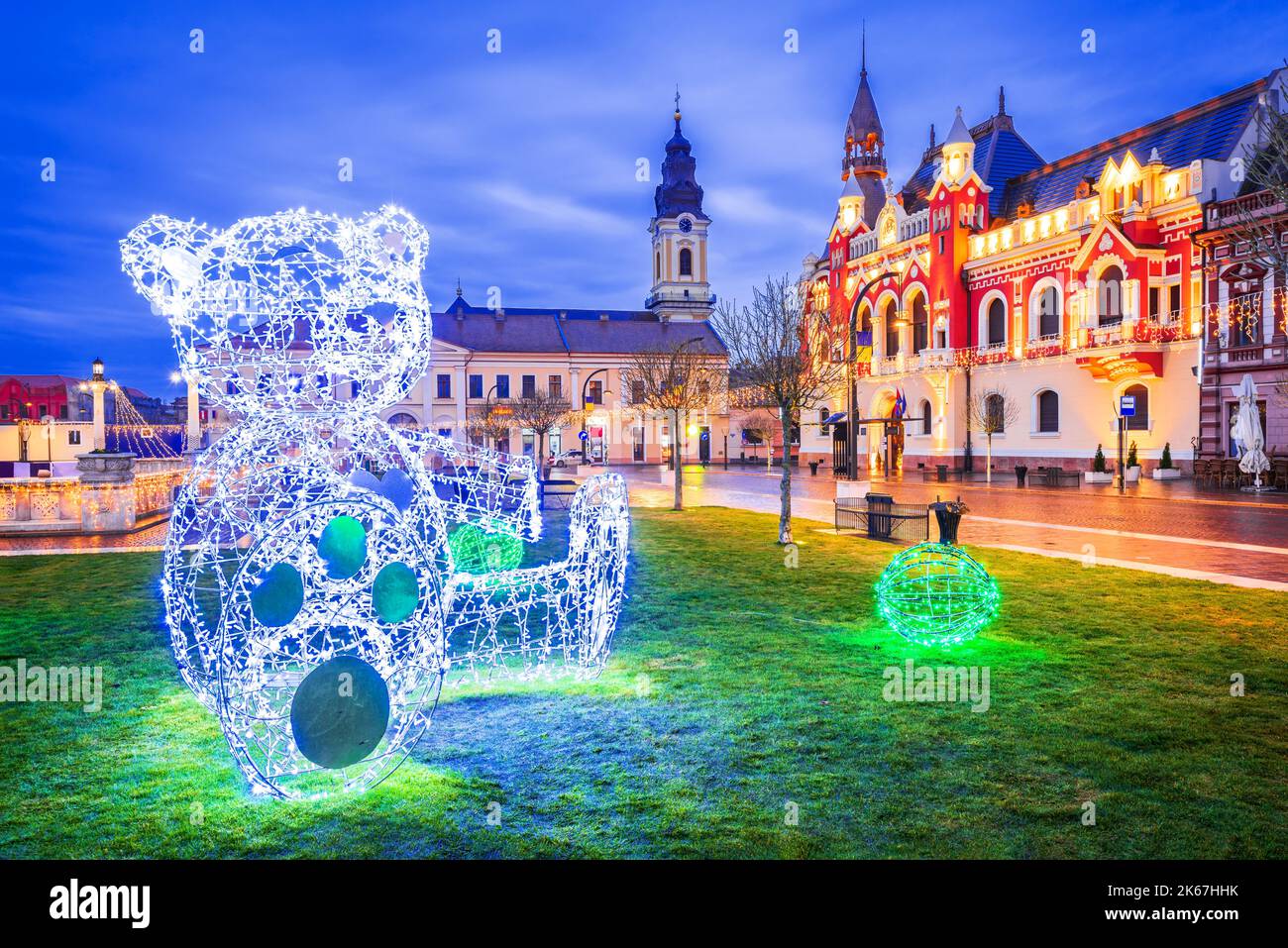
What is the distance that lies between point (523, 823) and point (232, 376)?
3.24 meters

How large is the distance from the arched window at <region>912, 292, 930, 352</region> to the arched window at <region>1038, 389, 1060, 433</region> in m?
7.55

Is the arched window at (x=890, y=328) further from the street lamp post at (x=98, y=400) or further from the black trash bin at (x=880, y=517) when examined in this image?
the street lamp post at (x=98, y=400)

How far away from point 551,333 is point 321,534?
67501 millimetres

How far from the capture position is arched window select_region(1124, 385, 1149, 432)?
33875 mm

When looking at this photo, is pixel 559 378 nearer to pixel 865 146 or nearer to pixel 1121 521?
pixel 865 146

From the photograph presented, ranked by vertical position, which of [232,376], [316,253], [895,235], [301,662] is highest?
[895,235]

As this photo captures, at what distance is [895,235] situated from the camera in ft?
153

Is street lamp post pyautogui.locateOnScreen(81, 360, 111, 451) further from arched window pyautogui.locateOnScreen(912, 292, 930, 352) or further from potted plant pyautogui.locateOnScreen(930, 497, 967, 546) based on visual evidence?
arched window pyautogui.locateOnScreen(912, 292, 930, 352)

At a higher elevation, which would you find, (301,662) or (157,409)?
(157,409)

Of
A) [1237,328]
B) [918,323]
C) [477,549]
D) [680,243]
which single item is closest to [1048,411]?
[918,323]

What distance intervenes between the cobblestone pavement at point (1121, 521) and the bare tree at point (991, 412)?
6824 mm
